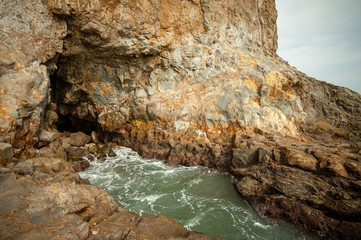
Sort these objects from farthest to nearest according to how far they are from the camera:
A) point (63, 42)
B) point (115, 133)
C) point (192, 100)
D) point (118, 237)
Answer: point (115, 133)
point (192, 100)
point (63, 42)
point (118, 237)

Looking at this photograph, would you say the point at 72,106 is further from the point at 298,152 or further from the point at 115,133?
the point at 298,152

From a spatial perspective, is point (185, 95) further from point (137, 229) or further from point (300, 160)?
point (137, 229)

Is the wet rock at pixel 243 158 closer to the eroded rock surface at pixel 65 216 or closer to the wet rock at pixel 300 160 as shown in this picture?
the wet rock at pixel 300 160

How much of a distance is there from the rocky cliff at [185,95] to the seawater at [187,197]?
0.97m

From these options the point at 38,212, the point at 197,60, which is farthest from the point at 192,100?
the point at 38,212

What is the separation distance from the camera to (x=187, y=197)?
10836 millimetres

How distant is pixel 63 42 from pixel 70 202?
12.5 metres

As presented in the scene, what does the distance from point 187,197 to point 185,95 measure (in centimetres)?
1004

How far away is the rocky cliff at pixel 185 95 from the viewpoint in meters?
9.98

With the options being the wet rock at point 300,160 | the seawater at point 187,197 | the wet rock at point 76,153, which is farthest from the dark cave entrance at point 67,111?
the wet rock at point 300,160

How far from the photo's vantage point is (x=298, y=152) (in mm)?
11102

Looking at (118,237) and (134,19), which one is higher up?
(134,19)

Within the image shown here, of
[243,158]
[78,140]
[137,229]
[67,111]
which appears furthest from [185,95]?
[137,229]

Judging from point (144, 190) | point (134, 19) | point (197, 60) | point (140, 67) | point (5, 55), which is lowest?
point (144, 190)
